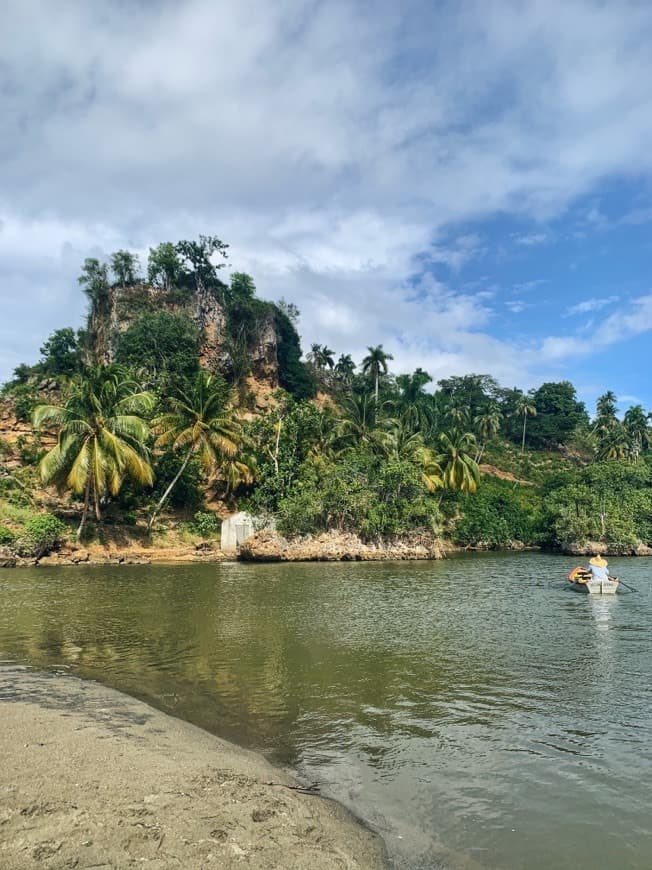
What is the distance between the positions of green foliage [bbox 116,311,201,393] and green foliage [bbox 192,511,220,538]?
18.3m

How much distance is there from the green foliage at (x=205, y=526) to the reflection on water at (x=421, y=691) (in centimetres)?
1607

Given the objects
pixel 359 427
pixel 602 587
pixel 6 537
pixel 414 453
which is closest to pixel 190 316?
pixel 359 427

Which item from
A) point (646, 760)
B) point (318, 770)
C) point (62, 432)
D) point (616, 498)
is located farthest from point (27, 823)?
point (616, 498)

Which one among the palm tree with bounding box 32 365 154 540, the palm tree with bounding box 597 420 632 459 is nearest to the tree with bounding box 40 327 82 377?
the palm tree with bounding box 32 365 154 540

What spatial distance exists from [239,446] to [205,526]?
6.67 metres

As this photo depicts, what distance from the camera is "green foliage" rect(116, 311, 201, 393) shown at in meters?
54.5

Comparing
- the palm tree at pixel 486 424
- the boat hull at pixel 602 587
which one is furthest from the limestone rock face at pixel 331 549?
the palm tree at pixel 486 424

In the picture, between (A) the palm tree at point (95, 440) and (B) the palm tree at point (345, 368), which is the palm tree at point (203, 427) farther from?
(B) the palm tree at point (345, 368)

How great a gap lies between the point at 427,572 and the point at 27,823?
27640mm

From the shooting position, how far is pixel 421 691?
32.2 ft

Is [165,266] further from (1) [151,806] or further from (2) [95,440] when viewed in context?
(1) [151,806]

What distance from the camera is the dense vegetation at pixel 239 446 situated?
3412 cm

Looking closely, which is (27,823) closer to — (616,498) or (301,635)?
(301,635)

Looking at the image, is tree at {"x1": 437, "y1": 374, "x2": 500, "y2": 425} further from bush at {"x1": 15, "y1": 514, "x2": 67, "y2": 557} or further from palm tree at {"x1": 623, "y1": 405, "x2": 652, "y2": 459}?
bush at {"x1": 15, "y1": 514, "x2": 67, "y2": 557}
